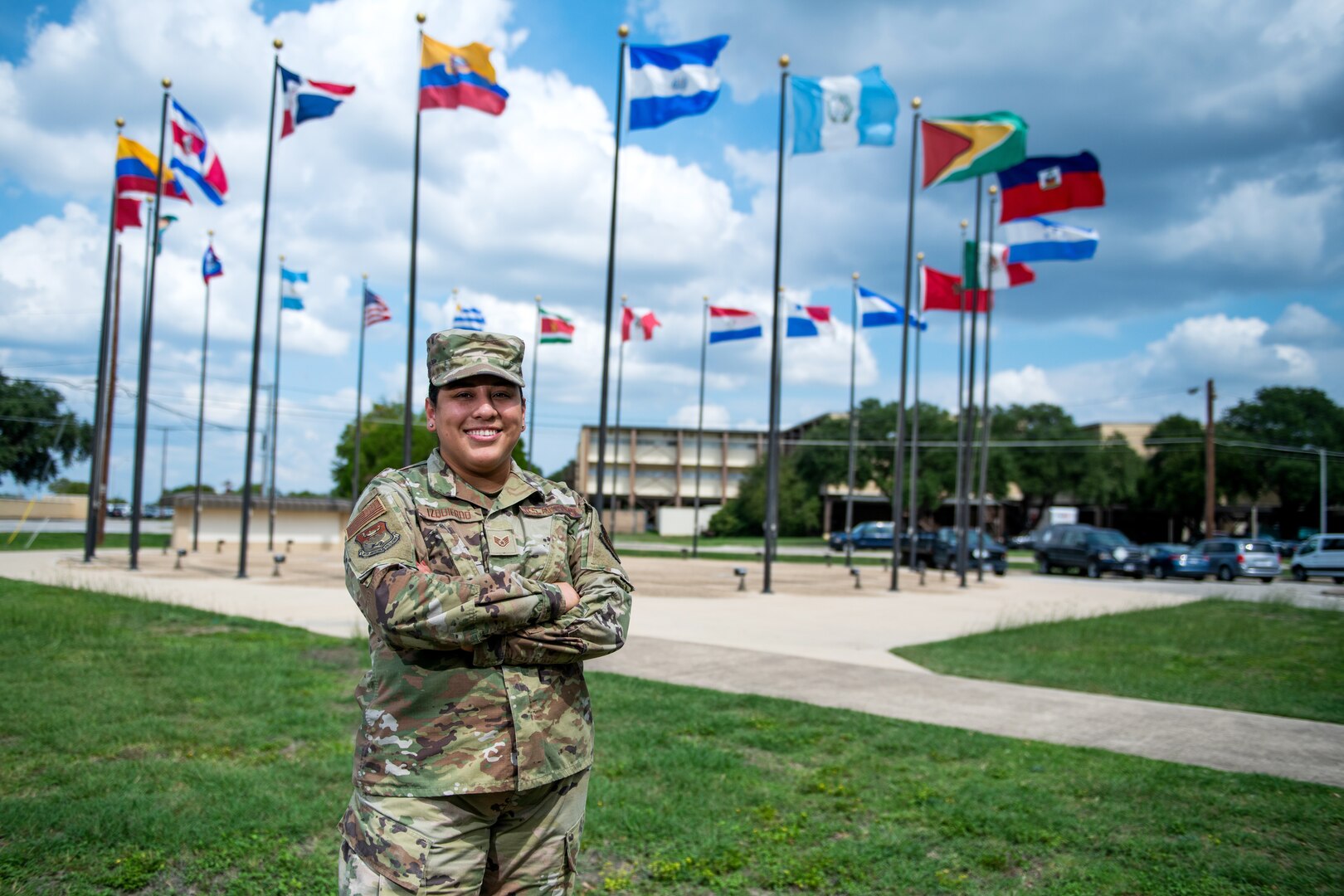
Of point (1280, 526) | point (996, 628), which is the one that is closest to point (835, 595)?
point (996, 628)

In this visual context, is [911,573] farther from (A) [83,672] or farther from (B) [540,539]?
(B) [540,539]

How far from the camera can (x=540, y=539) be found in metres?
2.75

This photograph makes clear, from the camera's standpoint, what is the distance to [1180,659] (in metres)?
11.6

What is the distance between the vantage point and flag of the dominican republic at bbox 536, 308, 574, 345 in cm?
2933

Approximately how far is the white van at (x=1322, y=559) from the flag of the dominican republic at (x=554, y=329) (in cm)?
2354

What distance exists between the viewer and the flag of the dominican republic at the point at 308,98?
17516 mm

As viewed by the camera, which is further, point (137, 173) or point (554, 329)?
point (554, 329)

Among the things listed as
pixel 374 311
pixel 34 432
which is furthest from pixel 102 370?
pixel 34 432

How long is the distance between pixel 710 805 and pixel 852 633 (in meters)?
9.20

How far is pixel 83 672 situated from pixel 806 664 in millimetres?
6866

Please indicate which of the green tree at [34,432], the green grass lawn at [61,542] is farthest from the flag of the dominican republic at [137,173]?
the green tree at [34,432]

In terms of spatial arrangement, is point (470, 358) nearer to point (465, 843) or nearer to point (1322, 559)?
point (465, 843)

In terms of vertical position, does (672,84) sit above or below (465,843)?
above

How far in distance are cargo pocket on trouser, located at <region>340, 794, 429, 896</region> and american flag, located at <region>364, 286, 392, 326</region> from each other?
2730 cm
